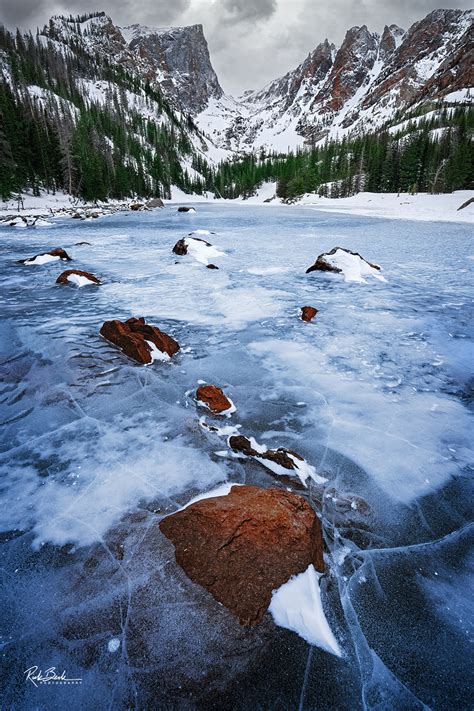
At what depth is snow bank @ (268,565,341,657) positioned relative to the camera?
1951 mm

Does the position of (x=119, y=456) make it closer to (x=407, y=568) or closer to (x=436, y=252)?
(x=407, y=568)

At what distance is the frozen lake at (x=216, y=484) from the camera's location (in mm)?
1790

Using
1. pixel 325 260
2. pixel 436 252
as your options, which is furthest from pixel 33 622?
pixel 436 252

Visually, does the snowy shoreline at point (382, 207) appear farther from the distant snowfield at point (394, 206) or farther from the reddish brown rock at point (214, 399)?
the reddish brown rock at point (214, 399)

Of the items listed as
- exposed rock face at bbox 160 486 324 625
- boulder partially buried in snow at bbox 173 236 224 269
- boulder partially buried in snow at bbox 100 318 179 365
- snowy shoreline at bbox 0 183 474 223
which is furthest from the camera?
snowy shoreline at bbox 0 183 474 223

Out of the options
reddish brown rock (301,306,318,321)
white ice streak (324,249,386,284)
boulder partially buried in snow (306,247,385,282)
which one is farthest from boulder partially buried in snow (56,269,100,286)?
white ice streak (324,249,386,284)

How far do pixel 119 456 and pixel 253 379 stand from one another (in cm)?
220

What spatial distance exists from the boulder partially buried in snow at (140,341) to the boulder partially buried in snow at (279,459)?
249 cm

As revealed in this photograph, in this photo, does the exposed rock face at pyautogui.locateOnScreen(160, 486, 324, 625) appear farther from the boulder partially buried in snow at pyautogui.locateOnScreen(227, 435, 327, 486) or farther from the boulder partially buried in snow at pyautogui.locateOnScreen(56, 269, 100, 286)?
the boulder partially buried in snow at pyautogui.locateOnScreen(56, 269, 100, 286)

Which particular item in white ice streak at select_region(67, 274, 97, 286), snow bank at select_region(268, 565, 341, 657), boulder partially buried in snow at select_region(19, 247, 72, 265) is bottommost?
snow bank at select_region(268, 565, 341, 657)

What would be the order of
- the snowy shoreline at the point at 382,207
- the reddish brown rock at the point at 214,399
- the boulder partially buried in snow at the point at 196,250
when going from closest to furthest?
1. the reddish brown rock at the point at 214,399
2. the boulder partially buried in snow at the point at 196,250
3. the snowy shoreline at the point at 382,207

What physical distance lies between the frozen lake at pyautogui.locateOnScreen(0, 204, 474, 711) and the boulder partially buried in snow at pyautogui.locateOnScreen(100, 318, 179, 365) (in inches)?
7.5

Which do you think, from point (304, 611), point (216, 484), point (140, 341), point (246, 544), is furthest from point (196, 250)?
point (304, 611)

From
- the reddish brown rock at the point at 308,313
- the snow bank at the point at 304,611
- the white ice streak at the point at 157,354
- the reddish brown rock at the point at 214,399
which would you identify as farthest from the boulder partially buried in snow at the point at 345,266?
the snow bank at the point at 304,611
